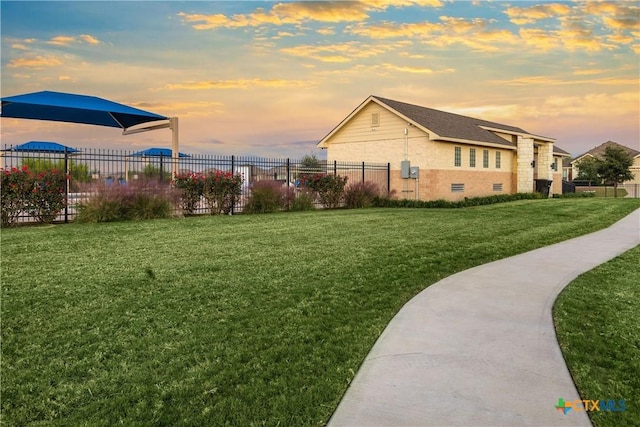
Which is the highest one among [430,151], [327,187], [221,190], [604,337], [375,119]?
[375,119]

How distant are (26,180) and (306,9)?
32.6 ft

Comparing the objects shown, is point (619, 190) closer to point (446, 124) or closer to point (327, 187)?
point (446, 124)

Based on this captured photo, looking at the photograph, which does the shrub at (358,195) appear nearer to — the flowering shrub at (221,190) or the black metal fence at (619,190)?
the flowering shrub at (221,190)

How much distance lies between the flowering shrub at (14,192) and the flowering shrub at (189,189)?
4.09m

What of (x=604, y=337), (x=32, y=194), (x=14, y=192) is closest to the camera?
(x=604, y=337)

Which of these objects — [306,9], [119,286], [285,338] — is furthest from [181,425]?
[306,9]

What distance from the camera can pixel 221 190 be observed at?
15.2 meters

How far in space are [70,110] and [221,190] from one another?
536 centimetres

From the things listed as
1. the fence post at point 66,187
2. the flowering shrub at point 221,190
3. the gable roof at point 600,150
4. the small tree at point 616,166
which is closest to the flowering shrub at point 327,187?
the flowering shrub at point 221,190

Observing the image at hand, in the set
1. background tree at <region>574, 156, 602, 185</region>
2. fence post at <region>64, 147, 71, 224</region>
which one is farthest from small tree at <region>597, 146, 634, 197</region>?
fence post at <region>64, 147, 71, 224</region>

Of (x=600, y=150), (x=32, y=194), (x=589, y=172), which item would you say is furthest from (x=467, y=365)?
(x=600, y=150)

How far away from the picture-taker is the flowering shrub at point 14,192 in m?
11.0

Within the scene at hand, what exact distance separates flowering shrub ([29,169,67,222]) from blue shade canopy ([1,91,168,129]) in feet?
7.29

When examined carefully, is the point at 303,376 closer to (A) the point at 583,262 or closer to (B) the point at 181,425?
(B) the point at 181,425
